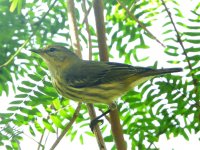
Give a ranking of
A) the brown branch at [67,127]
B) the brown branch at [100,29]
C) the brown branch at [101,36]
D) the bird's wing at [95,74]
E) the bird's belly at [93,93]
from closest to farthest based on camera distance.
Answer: the brown branch at [67,127] → the brown branch at [101,36] → the brown branch at [100,29] → the bird's belly at [93,93] → the bird's wing at [95,74]

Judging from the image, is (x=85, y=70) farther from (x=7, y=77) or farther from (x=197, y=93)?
(x=197, y=93)

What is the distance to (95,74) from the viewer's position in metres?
3.88

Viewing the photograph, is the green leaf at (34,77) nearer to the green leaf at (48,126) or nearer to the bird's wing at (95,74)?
the green leaf at (48,126)

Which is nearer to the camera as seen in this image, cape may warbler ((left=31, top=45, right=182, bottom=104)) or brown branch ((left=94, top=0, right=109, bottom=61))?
brown branch ((left=94, top=0, right=109, bottom=61))

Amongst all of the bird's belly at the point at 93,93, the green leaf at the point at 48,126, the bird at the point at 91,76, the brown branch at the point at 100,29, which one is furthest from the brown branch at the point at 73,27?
the green leaf at the point at 48,126

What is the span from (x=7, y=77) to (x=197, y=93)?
1.26 m

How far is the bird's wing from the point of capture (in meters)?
3.65

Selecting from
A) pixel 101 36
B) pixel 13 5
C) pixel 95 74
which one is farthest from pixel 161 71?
pixel 13 5

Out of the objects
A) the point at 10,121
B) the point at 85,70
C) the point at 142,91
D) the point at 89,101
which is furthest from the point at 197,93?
the point at 85,70

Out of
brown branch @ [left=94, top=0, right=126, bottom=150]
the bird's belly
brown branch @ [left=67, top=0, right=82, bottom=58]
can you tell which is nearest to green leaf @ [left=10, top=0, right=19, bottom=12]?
brown branch @ [left=67, top=0, right=82, bottom=58]

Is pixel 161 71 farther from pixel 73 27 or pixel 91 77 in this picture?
pixel 91 77

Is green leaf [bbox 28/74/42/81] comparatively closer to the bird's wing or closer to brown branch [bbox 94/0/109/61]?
brown branch [bbox 94/0/109/61]

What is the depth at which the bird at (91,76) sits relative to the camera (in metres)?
3.33

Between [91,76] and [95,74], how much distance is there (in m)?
0.04
